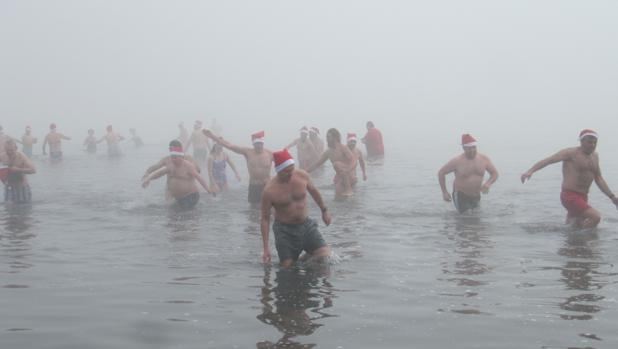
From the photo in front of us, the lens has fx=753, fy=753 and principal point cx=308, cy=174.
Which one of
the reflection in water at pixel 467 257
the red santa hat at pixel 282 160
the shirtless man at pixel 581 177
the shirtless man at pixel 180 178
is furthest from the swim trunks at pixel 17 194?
the shirtless man at pixel 581 177

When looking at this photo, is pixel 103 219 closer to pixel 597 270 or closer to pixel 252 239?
pixel 252 239

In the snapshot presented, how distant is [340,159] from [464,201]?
302 centimetres

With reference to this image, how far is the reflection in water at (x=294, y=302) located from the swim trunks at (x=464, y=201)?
5.42m

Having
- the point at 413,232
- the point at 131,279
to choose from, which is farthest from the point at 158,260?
the point at 413,232

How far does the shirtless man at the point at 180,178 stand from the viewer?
45.9 ft

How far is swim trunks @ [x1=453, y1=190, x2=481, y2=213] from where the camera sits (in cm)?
1326

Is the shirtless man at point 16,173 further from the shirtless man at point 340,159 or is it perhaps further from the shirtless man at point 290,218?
the shirtless man at point 290,218

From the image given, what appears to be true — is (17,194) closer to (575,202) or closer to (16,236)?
(16,236)

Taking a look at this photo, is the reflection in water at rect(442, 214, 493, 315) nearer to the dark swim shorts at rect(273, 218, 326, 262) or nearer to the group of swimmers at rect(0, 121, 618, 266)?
the group of swimmers at rect(0, 121, 618, 266)

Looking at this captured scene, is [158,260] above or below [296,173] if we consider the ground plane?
below

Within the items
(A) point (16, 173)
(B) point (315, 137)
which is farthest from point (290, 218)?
(B) point (315, 137)

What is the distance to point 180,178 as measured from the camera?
14.1 m

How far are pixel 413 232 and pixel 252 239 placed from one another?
252 centimetres

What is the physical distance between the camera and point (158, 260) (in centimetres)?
948
